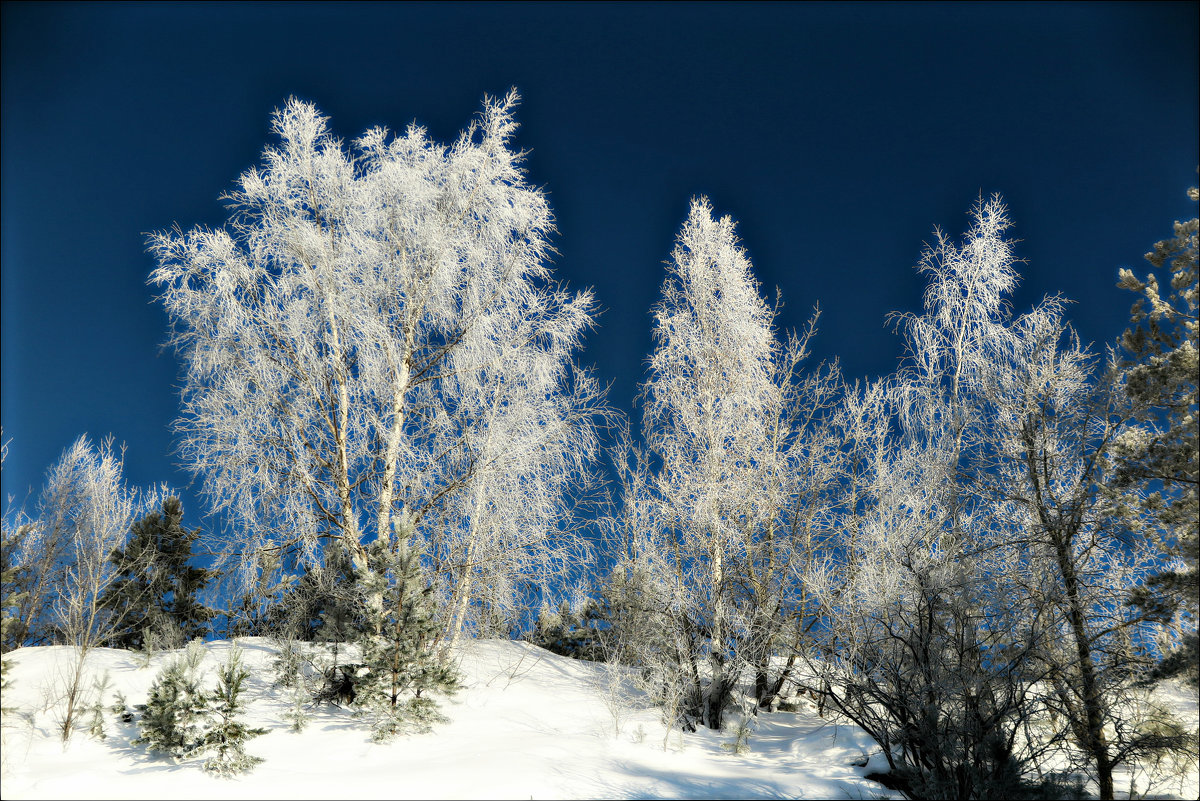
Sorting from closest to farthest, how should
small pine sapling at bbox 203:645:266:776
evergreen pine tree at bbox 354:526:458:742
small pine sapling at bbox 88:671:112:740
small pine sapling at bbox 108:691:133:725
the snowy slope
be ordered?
the snowy slope, small pine sapling at bbox 203:645:266:776, small pine sapling at bbox 88:671:112:740, small pine sapling at bbox 108:691:133:725, evergreen pine tree at bbox 354:526:458:742

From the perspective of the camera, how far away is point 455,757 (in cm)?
732

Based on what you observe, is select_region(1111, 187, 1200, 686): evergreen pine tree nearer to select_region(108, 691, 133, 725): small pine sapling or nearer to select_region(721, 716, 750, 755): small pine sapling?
select_region(721, 716, 750, 755): small pine sapling

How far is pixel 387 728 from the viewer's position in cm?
781

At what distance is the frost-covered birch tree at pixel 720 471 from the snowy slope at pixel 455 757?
1.40 metres

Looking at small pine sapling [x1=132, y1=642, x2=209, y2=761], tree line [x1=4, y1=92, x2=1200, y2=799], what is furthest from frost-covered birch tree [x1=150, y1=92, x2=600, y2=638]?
small pine sapling [x1=132, y1=642, x2=209, y2=761]

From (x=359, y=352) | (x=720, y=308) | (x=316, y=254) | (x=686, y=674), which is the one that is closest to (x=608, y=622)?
(x=686, y=674)

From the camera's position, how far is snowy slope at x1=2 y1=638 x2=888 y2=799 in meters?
6.34

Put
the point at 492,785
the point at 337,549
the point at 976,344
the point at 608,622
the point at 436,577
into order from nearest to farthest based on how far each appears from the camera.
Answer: the point at 492,785 → the point at 436,577 → the point at 976,344 → the point at 337,549 → the point at 608,622

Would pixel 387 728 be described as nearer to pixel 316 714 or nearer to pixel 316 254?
pixel 316 714

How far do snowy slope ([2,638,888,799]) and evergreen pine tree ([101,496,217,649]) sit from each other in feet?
9.60

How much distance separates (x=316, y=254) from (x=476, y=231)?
2469mm

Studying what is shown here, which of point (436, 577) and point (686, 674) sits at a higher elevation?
point (436, 577)

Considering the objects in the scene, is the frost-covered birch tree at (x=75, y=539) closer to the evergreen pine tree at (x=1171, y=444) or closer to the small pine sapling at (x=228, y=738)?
the small pine sapling at (x=228, y=738)

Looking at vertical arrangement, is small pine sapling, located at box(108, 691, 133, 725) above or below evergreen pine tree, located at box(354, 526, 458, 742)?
below
